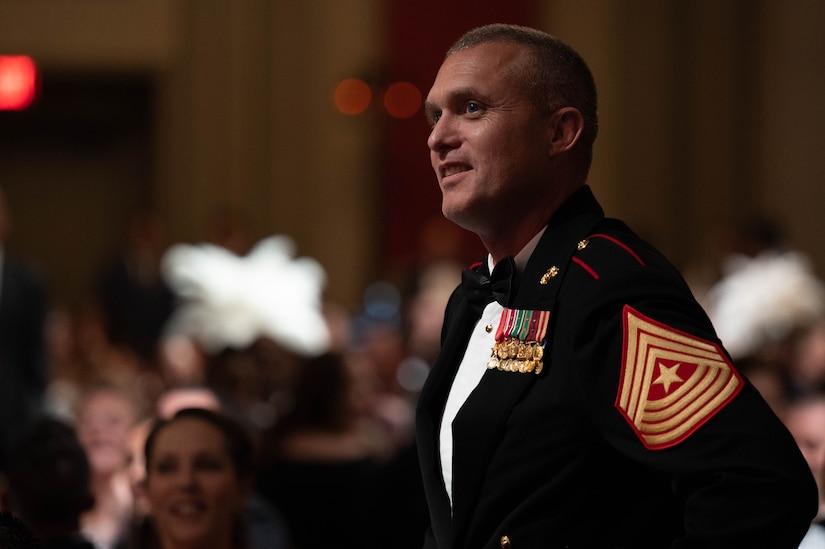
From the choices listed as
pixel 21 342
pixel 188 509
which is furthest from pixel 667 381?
pixel 21 342

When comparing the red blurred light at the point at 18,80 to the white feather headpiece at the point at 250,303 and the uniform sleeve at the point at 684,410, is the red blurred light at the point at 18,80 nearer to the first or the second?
the white feather headpiece at the point at 250,303

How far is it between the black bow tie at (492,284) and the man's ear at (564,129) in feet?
0.59

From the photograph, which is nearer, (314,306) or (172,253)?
(314,306)

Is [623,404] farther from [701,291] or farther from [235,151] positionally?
[235,151]

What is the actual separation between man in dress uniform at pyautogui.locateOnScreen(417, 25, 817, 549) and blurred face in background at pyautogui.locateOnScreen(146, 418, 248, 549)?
4.34 feet

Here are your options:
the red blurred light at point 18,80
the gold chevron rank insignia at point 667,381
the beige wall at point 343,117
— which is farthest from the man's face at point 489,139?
the red blurred light at point 18,80

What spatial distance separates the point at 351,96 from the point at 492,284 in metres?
10.2

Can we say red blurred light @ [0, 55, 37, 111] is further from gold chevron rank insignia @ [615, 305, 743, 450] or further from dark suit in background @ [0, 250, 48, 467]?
gold chevron rank insignia @ [615, 305, 743, 450]

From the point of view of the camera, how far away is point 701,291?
8.39 metres

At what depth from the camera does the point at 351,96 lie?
12094 millimetres

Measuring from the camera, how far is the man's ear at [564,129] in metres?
2.02

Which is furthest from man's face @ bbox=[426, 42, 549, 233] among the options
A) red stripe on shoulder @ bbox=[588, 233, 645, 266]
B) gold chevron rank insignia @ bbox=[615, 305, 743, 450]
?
gold chevron rank insignia @ bbox=[615, 305, 743, 450]

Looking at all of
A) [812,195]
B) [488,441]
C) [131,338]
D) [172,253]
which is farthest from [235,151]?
[488,441]

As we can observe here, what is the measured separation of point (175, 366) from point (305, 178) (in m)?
5.29
